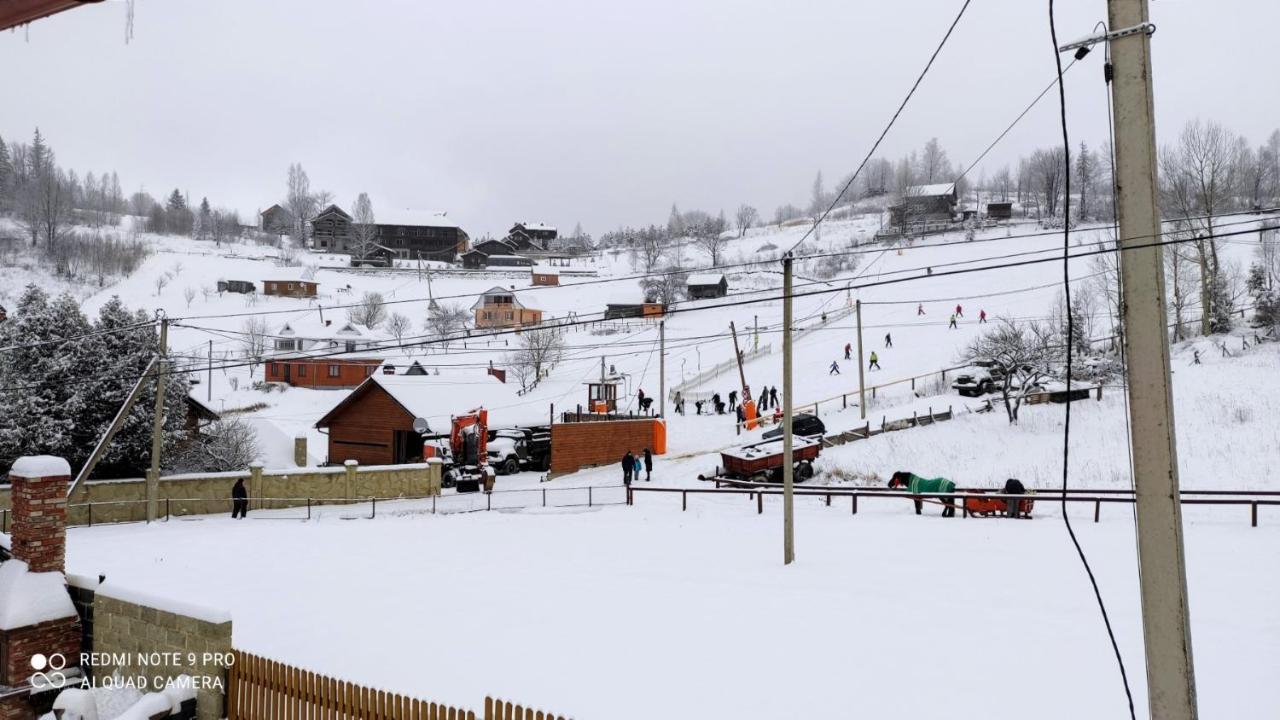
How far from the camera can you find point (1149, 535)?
15.6ft

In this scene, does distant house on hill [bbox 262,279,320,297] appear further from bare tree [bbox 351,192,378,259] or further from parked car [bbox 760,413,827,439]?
parked car [bbox 760,413,827,439]

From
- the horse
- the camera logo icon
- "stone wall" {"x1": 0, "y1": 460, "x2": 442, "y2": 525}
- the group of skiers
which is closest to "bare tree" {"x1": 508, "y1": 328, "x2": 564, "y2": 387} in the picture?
the group of skiers

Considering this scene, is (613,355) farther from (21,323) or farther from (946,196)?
(946,196)

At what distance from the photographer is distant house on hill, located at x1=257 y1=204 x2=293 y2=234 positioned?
159625 millimetres

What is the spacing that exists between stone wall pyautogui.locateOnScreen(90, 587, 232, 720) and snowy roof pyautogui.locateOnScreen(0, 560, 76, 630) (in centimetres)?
58

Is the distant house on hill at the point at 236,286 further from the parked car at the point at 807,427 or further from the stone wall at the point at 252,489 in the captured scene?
the parked car at the point at 807,427

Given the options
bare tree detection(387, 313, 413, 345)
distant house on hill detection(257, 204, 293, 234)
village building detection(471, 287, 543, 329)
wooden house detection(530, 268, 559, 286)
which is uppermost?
distant house on hill detection(257, 204, 293, 234)

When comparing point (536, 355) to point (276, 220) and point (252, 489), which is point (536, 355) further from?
point (276, 220)

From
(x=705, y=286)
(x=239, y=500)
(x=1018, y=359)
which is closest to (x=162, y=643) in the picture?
(x=239, y=500)

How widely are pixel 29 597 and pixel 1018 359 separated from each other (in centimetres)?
3375

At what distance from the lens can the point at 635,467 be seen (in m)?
29.2

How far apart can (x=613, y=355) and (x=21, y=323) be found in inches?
1778

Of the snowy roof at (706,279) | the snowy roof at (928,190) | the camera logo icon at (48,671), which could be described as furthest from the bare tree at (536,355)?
the snowy roof at (928,190)

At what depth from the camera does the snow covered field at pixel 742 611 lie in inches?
323
